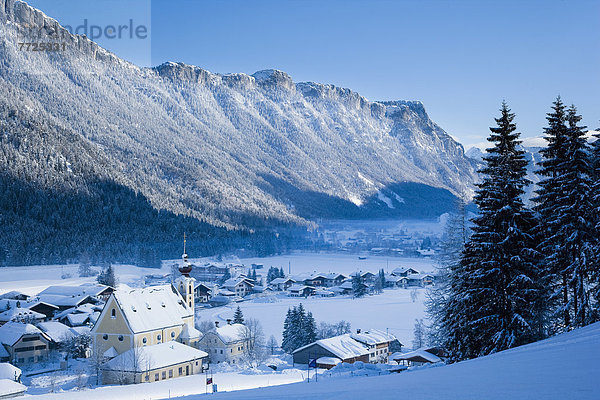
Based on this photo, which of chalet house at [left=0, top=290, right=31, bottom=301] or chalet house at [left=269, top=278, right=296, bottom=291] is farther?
chalet house at [left=269, top=278, right=296, bottom=291]

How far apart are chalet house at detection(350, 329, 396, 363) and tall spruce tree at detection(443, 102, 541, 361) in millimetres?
24898

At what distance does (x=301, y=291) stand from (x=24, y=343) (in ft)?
181

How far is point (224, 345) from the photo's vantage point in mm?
46500

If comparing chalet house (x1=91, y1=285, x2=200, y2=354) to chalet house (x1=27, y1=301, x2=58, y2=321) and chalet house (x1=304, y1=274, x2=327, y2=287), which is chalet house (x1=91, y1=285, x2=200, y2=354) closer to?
chalet house (x1=27, y1=301, x2=58, y2=321)

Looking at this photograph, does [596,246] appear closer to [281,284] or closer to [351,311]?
[351,311]

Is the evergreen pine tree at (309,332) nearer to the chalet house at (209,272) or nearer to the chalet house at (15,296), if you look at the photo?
the chalet house at (15,296)

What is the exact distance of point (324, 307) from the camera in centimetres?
7688

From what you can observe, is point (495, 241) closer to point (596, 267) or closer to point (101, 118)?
point (596, 267)

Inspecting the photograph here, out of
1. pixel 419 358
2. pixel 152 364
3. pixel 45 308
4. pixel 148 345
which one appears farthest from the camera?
pixel 45 308

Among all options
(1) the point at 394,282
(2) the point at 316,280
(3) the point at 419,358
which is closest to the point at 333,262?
(2) the point at 316,280

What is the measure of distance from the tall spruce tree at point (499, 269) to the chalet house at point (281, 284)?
3155 inches

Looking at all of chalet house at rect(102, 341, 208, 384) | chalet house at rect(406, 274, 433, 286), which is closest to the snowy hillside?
chalet house at rect(102, 341, 208, 384)

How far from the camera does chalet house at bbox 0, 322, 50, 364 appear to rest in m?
44.8

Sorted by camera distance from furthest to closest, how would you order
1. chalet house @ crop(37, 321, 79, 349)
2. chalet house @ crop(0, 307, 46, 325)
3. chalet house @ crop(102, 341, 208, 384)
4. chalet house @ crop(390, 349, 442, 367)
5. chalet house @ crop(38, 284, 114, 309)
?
chalet house @ crop(38, 284, 114, 309) → chalet house @ crop(0, 307, 46, 325) → chalet house @ crop(37, 321, 79, 349) → chalet house @ crop(390, 349, 442, 367) → chalet house @ crop(102, 341, 208, 384)
